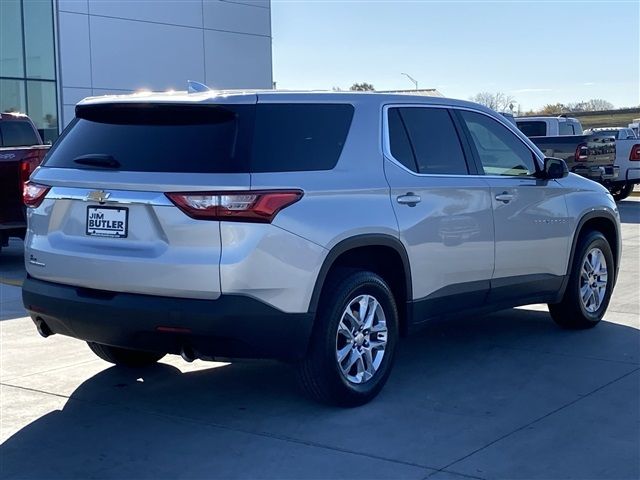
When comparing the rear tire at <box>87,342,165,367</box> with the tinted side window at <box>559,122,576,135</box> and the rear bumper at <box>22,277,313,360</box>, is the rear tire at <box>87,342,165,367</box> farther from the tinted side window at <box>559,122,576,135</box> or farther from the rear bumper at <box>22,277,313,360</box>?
the tinted side window at <box>559,122,576,135</box>

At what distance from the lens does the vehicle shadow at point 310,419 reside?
477 centimetres

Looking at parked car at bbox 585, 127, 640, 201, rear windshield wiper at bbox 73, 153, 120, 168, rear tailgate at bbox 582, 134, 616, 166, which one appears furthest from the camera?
parked car at bbox 585, 127, 640, 201

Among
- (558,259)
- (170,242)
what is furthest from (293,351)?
(558,259)

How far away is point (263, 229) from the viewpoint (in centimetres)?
493

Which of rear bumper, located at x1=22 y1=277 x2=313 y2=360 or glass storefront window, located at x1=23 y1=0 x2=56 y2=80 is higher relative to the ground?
glass storefront window, located at x1=23 y1=0 x2=56 y2=80

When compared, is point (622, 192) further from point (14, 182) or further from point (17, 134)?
point (14, 182)

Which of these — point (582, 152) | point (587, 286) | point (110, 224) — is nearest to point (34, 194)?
point (110, 224)

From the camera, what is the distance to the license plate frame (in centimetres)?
507

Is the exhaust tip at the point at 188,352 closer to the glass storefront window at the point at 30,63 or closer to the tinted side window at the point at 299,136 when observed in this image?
the tinted side window at the point at 299,136

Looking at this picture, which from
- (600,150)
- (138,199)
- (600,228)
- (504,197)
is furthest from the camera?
(600,150)

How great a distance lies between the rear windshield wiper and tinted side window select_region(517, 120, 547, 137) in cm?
2118

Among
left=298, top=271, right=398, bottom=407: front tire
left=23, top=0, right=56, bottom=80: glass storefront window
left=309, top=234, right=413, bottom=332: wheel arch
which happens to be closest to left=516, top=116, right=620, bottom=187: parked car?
left=23, top=0, right=56, bottom=80: glass storefront window

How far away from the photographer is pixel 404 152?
602 cm

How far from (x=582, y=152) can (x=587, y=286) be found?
13.9 metres
